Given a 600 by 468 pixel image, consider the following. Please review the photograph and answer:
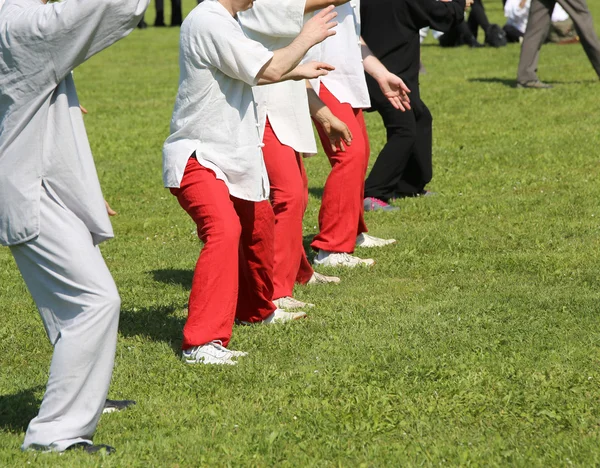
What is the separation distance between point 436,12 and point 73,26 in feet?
19.1

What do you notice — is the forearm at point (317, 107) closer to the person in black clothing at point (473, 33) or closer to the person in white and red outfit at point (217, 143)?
the person in white and red outfit at point (217, 143)

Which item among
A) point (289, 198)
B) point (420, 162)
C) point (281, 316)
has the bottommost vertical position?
point (420, 162)

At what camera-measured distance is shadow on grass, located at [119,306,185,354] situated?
239 inches

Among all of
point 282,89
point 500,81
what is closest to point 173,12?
point 500,81

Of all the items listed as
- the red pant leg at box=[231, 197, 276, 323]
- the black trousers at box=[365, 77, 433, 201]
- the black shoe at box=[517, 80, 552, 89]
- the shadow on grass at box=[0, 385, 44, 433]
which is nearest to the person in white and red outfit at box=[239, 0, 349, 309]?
the red pant leg at box=[231, 197, 276, 323]

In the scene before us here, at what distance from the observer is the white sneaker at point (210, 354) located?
5434 mm

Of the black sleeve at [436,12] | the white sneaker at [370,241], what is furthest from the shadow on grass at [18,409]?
the black sleeve at [436,12]

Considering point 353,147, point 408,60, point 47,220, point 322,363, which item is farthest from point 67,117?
point 408,60

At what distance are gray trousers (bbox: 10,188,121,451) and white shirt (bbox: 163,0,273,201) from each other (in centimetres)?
140

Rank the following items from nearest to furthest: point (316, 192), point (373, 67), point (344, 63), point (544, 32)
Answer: point (344, 63), point (373, 67), point (316, 192), point (544, 32)

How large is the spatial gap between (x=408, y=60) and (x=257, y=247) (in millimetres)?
3827

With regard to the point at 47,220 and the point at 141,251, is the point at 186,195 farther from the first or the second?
the point at 141,251

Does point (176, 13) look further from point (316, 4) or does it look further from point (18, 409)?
point (18, 409)

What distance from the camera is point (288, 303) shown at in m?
6.54
